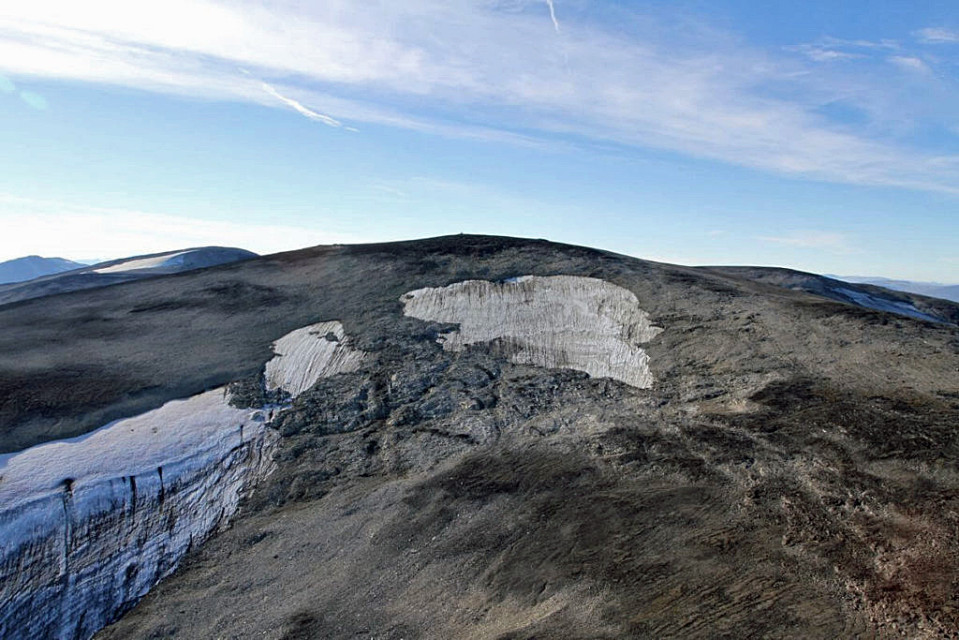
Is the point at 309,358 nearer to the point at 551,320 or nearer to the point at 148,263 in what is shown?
the point at 551,320

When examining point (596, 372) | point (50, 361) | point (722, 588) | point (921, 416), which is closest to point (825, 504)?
point (722, 588)

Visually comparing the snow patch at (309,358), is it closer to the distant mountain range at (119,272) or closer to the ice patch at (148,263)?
the distant mountain range at (119,272)

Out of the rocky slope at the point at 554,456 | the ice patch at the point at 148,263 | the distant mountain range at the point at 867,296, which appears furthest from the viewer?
the ice patch at the point at 148,263

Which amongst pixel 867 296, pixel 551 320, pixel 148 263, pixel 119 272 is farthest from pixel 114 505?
pixel 148 263

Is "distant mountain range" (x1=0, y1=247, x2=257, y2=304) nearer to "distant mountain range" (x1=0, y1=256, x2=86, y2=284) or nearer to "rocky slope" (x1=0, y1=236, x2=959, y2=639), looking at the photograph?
"rocky slope" (x1=0, y1=236, x2=959, y2=639)

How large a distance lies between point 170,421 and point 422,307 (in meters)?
8.95

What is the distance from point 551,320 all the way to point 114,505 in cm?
1315

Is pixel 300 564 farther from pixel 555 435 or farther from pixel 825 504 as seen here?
pixel 825 504

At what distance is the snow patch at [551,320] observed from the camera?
56.0 feet

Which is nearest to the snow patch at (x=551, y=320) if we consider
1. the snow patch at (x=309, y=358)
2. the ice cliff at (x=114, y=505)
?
the snow patch at (x=309, y=358)

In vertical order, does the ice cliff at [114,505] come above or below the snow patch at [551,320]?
below

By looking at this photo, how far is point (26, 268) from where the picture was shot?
14650 cm

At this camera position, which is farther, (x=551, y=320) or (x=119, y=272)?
(x=119, y=272)

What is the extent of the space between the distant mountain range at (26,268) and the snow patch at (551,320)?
500 feet
